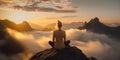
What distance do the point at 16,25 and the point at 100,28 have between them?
176cm

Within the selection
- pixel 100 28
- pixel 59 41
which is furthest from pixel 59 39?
pixel 100 28

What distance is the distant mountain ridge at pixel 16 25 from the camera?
5530mm

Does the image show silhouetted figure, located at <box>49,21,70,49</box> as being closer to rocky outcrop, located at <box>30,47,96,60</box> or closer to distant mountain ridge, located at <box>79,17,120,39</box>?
rocky outcrop, located at <box>30,47,96,60</box>

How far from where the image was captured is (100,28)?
6430 mm

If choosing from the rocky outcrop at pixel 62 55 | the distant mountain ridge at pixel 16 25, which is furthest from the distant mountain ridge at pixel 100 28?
the rocky outcrop at pixel 62 55

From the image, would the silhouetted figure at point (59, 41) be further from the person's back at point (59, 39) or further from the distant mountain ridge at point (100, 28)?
the distant mountain ridge at point (100, 28)

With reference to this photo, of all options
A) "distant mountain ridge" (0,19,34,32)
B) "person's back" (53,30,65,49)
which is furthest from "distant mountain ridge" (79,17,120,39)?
"person's back" (53,30,65,49)

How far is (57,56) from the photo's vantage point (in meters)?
4.16

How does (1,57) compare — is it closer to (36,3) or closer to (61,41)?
(36,3)

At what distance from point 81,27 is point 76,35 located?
273 mm

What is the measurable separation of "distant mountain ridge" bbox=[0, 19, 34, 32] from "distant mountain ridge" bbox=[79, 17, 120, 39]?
109 centimetres

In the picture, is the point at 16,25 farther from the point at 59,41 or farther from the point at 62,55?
the point at 62,55

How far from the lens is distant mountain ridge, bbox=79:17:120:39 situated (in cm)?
619

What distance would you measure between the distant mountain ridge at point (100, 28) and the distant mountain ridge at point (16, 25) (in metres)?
1.09
